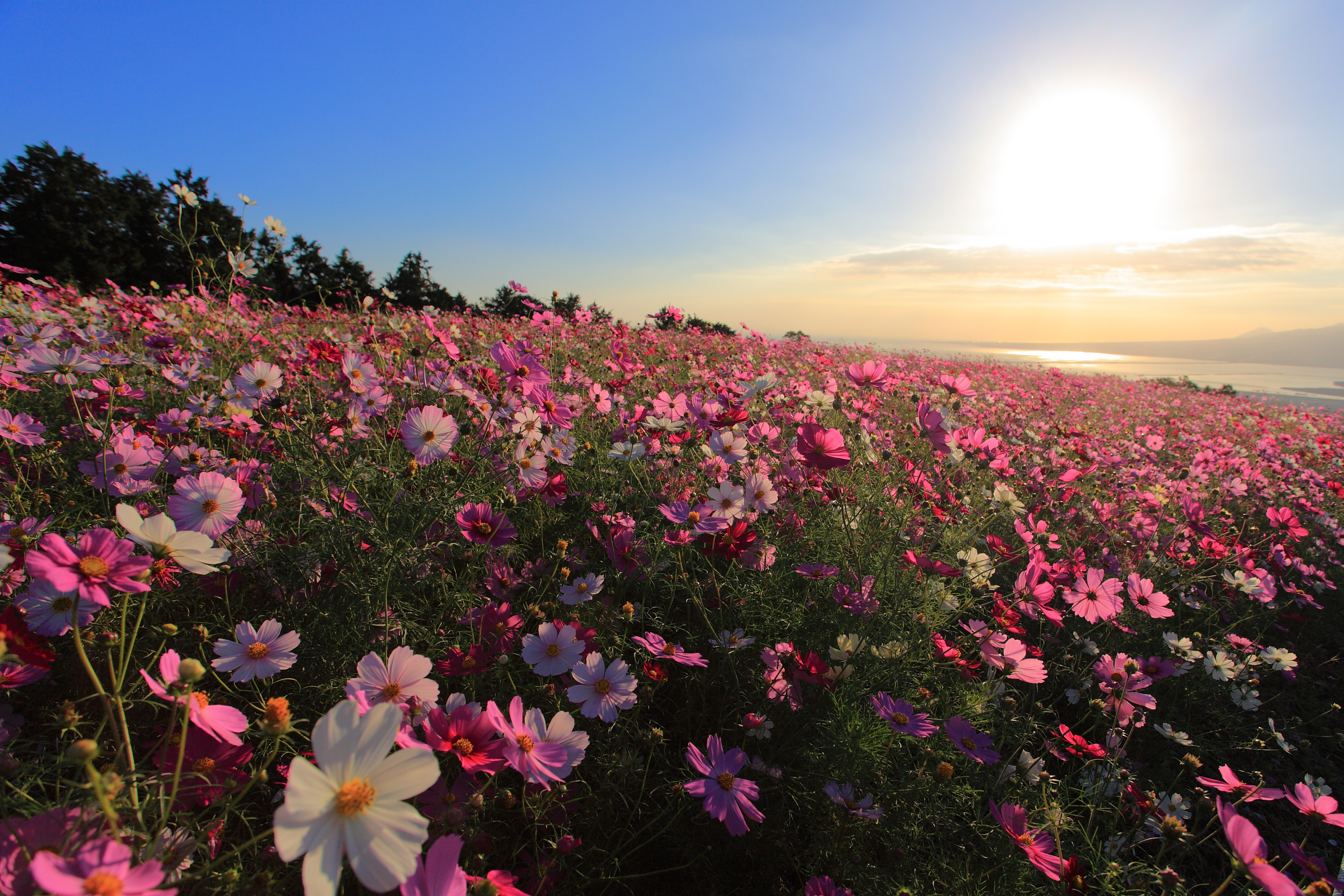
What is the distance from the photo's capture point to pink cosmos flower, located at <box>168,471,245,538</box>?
3.29ft

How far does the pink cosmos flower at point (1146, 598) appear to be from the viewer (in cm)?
162

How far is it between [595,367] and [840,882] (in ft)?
9.58

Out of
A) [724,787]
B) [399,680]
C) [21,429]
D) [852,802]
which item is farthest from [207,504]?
[852,802]

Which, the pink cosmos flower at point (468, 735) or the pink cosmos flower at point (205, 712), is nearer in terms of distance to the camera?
the pink cosmos flower at point (205, 712)

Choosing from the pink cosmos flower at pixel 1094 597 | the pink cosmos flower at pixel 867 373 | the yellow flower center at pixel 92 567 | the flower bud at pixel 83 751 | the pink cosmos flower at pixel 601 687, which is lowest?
the pink cosmos flower at pixel 1094 597

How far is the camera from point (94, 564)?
2.16 ft

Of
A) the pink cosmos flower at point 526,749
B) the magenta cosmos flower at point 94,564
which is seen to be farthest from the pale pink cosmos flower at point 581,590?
the magenta cosmos flower at point 94,564

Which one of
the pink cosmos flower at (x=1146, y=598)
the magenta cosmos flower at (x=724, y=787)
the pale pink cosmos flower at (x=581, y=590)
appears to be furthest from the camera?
the pink cosmos flower at (x=1146, y=598)

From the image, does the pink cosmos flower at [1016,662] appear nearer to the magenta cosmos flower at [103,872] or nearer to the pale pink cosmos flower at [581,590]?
the pale pink cosmos flower at [581,590]

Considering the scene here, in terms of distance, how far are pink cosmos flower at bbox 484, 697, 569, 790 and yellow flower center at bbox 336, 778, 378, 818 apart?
0.88 feet

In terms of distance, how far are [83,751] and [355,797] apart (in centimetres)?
22

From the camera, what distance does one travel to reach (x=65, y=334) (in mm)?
2291

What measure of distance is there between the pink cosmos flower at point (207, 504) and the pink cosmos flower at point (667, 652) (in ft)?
2.78

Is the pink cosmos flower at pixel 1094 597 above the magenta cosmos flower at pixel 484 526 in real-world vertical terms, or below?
below
